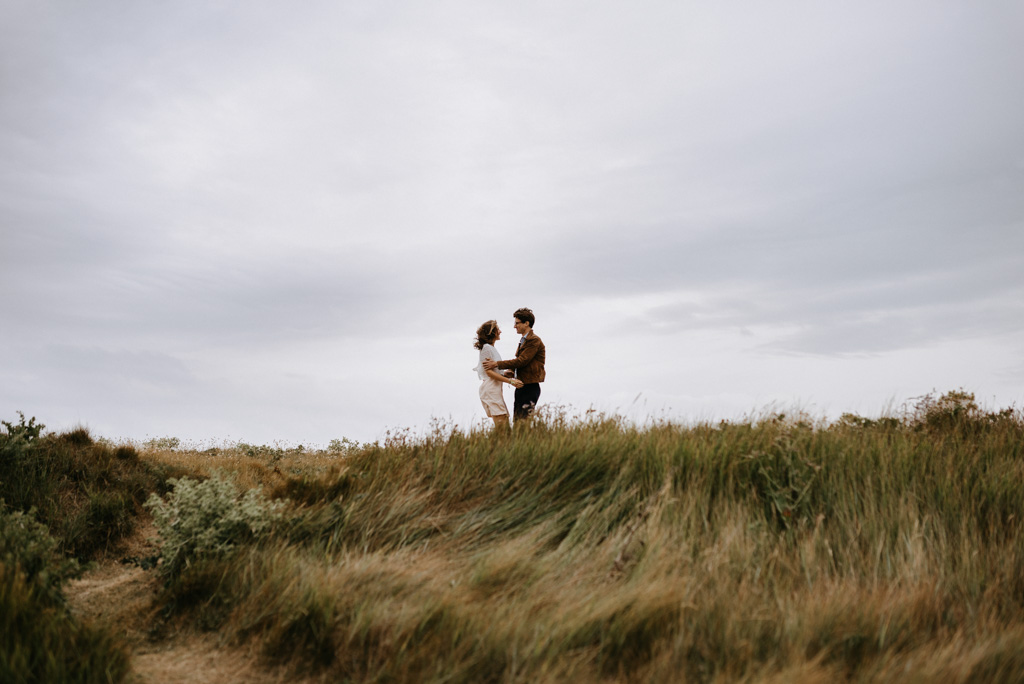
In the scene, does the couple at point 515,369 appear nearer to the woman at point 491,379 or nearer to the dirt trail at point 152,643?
the woman at point 491,379

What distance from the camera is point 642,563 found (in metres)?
5.01

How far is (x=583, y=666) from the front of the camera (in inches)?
159

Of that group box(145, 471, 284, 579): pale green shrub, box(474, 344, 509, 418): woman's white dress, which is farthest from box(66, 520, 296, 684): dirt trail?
box(474, 344, 509, 418): woman's white dress

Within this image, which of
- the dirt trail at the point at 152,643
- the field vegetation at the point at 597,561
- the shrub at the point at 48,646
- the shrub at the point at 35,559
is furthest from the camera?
the shrub at the point at 35,559

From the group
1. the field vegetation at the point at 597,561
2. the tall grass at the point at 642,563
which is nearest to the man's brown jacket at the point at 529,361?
the field vegetation at the point at 597,561

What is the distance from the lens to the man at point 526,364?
1259 cm

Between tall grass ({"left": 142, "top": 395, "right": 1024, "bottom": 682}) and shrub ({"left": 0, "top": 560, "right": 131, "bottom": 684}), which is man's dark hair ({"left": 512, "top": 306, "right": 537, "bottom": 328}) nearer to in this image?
tall grass ({"left": 142, "top": 395, "right": 1024, "bottom": 682})

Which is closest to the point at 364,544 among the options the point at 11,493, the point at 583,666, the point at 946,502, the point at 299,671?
the point at 299,671

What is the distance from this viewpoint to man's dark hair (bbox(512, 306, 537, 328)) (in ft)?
42.2

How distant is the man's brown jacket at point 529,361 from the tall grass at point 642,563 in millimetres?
4643

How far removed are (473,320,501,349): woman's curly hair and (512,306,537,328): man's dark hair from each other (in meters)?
0.50

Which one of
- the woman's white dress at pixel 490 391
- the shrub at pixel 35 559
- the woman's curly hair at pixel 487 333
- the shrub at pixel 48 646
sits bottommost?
the shrub at pixel 48 646

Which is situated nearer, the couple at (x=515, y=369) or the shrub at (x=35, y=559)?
the shrub at (x=35, y=559)

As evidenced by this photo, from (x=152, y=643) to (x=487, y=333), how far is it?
8536 mm
